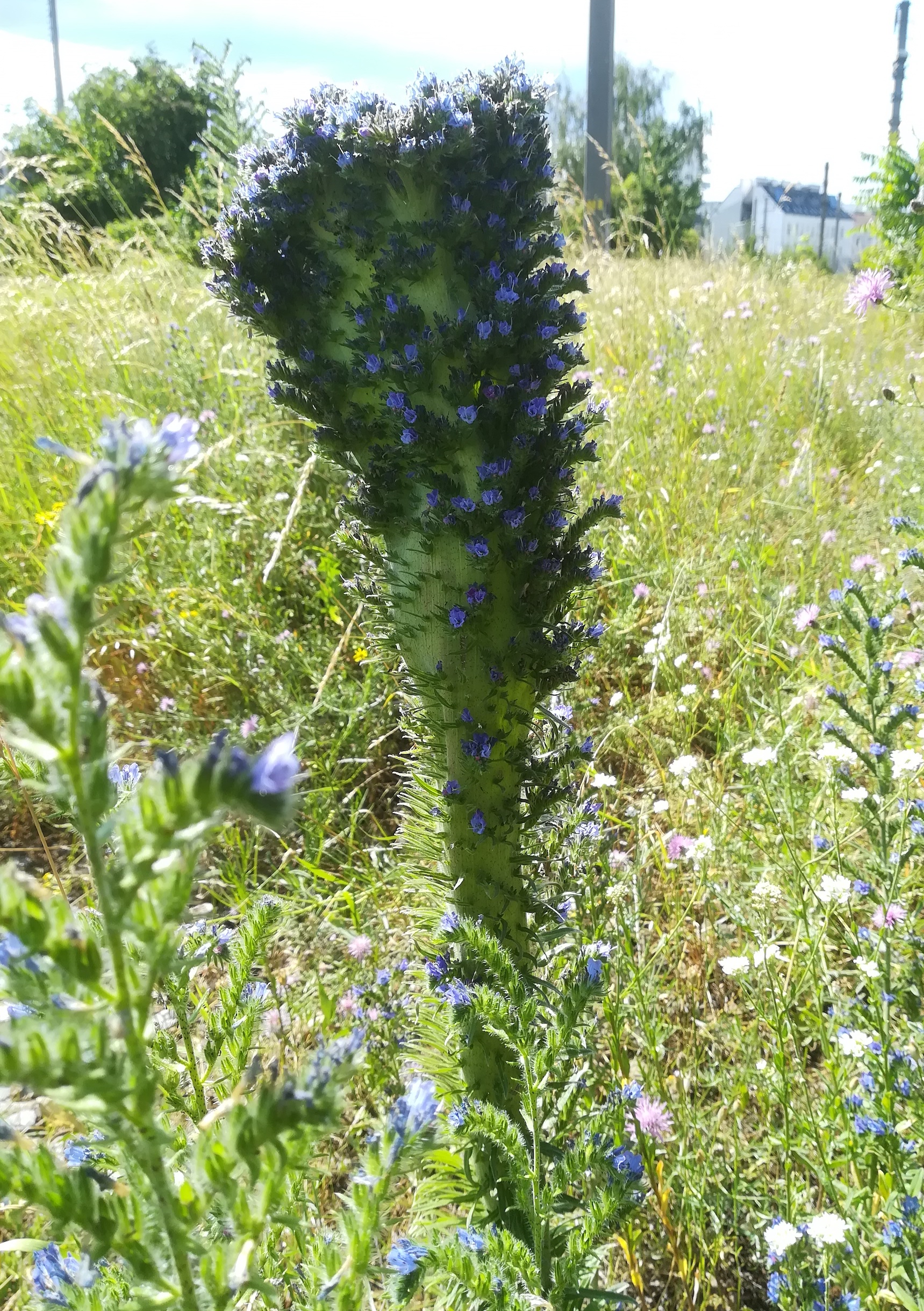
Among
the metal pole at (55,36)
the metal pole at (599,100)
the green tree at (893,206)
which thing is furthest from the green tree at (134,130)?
the green tree at (893,206)

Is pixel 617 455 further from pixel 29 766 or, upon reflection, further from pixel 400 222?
pixel 29 766

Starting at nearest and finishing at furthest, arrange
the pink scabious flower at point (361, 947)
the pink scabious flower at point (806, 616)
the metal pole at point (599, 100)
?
the pink scabious flower at point (361, 947)
the pink scabious flower at point (806, 616)
the metal pole at point (599, 100)

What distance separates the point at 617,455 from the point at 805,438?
1.41 metres

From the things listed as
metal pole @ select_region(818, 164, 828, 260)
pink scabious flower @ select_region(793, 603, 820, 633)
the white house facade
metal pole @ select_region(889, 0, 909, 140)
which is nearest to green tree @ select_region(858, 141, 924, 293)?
the white house facade

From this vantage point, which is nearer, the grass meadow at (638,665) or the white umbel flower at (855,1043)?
the white umbel flower at (855,1043)

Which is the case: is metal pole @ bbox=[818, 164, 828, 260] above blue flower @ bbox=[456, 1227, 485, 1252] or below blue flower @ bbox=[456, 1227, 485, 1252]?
above

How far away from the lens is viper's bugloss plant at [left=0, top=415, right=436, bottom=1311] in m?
0.65

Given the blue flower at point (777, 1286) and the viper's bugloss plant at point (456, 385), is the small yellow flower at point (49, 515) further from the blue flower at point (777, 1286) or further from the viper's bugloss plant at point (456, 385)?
the blue flower at point (777, 1286)

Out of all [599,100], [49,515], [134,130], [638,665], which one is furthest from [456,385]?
[134,130]

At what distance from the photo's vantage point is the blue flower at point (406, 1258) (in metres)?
1.08

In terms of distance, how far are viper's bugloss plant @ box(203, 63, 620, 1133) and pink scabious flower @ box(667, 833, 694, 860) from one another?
0.75 meters

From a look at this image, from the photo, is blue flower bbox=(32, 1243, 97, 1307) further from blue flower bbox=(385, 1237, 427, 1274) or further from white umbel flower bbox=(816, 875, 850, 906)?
white umbel flower bbox=(816, 875, 850, 906)

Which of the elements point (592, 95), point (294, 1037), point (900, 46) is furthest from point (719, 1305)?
point (900, 46)

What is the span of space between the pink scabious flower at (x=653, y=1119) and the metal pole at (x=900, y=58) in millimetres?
23925
